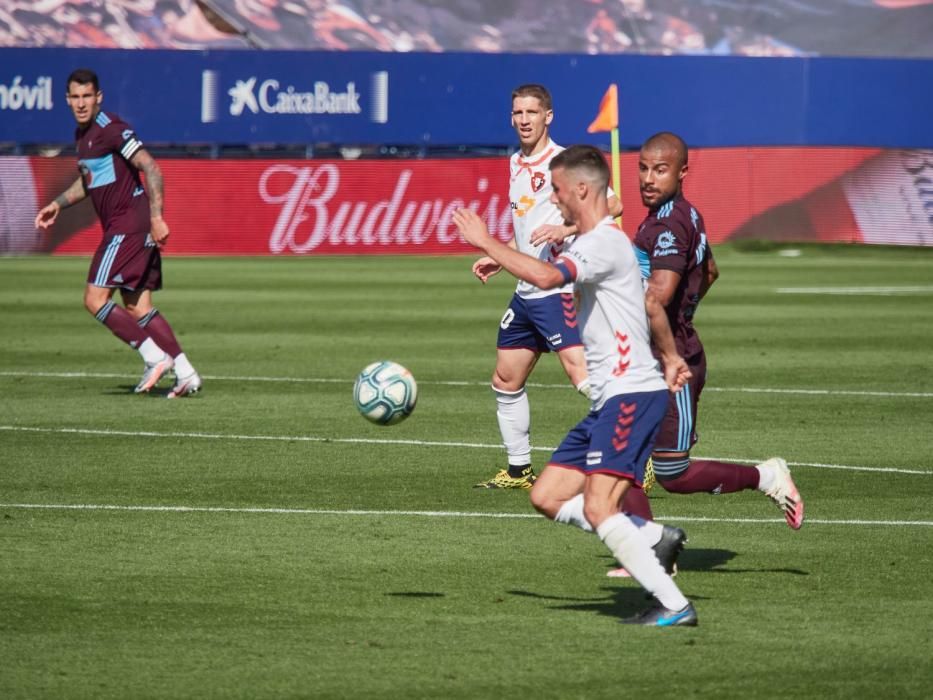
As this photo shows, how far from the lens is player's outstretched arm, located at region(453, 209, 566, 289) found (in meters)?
6.68

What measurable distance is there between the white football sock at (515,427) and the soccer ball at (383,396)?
5.29ft

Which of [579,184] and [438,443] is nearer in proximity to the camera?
[579,184]

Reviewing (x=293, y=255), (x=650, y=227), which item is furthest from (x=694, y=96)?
(x=650, y=227)

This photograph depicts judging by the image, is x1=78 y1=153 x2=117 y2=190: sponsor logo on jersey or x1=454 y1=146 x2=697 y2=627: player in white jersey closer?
x1=454 y1=146 x2=697 y2=627: player in white jersey

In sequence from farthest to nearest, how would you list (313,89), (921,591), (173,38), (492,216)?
(173,38) → (313,89) → (492,216) → (921,591)

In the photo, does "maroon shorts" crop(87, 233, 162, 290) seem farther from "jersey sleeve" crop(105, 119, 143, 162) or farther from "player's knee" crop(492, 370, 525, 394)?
"player's knee" crop(492, 370, 525, 394)

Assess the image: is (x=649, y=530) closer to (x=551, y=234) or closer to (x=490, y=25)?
(x=551, y=234)

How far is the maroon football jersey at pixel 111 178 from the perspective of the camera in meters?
14.5

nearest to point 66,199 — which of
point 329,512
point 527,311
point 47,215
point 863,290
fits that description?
point 47,215

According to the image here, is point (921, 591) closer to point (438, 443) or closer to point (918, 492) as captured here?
point (918, 492)

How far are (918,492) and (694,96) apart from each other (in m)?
34.1

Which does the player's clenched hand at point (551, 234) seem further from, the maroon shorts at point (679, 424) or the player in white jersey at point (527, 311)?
the player in white jersey at point (527, 311)

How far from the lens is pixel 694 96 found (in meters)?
43.4

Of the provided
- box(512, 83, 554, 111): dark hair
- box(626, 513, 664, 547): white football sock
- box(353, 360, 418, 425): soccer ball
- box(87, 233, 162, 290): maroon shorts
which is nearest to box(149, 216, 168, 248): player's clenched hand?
box(87, 233, 162, 290): maroon shorts
